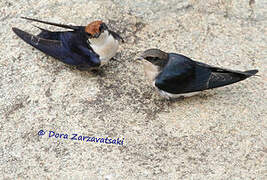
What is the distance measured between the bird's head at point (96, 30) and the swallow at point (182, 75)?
17.6 inches

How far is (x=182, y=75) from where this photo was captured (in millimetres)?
3426

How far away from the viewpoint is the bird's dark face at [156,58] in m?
3.47

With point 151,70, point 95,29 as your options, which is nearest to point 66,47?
point 95,29

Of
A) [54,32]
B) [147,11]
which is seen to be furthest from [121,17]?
[54,32]

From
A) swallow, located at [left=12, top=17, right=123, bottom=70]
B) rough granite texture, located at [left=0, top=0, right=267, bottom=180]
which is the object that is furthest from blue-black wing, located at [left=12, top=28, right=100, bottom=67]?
rough granite texture, located at [left=0, top=0, right=267, bottom=180]

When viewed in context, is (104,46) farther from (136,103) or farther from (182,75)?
(182,75)

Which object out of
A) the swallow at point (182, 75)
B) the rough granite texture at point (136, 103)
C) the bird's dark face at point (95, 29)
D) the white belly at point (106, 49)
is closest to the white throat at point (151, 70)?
the swallow at point (182, 75)

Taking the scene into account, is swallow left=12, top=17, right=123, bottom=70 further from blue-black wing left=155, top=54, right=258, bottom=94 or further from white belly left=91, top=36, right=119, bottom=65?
blue-black wing left=155, top=54, right=258, bottom=94

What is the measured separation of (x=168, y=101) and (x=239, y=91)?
25.6 inches

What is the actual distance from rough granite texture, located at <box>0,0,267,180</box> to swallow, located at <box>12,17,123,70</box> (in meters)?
0.14

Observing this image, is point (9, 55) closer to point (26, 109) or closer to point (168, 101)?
point (26, 109)

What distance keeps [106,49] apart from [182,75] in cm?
77

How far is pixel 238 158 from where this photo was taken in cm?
303

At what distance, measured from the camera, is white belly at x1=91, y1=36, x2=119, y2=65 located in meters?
3.67
